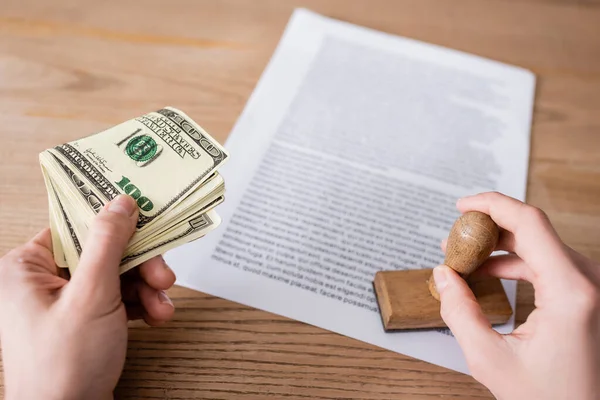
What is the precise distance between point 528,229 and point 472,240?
49 mm

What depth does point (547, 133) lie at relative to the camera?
820 millimetres

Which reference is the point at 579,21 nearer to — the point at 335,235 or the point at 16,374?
the point at 335,235

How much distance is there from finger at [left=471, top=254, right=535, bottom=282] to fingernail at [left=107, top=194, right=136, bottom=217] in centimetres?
37

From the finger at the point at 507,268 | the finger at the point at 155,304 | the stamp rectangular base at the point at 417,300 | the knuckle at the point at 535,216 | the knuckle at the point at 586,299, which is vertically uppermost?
the knuckle at the point at 535,216

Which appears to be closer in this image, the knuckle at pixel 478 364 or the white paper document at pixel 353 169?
the knuckle at pixel 478 364

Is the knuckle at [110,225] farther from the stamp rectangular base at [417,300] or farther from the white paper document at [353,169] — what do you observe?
the stamp rectangular base at [417,300]

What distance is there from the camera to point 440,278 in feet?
1.81

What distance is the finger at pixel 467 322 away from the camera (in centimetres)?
47

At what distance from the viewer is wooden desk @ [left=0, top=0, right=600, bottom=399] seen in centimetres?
56

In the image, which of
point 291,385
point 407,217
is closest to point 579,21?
point 407,217

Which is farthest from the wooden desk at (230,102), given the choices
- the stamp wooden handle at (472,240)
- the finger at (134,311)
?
the stamp wooden handle at (472,240)

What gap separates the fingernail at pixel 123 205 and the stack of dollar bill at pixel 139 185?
0.06 feet

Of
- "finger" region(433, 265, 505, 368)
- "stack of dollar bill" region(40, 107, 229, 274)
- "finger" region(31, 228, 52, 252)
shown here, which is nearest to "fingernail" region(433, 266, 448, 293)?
"finger" region(433, 265, 505, 368)

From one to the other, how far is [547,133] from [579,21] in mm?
305
